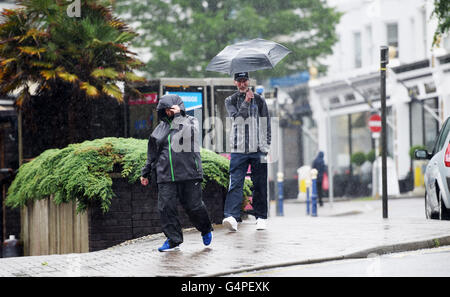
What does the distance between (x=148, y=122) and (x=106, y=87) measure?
97 cm

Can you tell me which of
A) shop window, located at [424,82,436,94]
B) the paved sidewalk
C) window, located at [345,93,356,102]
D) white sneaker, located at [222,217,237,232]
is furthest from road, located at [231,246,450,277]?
window, located at [345,93,356,102]

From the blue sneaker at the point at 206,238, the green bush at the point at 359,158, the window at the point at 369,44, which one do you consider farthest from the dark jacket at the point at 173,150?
the window at the point at 369,44

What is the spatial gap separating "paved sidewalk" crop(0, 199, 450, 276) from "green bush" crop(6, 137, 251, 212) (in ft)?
2.42

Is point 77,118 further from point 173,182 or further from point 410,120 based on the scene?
point 410,120

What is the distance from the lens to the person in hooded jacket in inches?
386

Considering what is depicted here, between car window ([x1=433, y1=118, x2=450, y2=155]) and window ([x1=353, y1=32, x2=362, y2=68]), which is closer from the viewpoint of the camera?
car window ([x1=433, y1=118, x2=450, y2=155])

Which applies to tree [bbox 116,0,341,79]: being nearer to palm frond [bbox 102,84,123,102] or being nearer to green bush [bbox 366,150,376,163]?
green bush [bbox 366,150,376,163]

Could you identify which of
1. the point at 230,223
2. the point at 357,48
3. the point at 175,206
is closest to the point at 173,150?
the point at 175,206

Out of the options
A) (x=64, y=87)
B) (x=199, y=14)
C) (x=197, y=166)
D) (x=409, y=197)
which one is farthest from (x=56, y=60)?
(x=199, y=14)

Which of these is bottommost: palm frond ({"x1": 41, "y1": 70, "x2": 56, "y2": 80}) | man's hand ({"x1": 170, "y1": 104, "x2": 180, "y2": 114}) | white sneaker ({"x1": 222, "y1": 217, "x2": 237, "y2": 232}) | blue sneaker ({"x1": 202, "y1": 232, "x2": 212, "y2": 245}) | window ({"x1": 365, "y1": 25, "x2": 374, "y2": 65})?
blue sneaker ({"x1": 202, "y1": 232, "x2": 212, "y2": 245})

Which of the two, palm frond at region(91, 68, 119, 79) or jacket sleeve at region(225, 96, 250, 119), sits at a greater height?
palm frond at region(91, 68, 119, 79)

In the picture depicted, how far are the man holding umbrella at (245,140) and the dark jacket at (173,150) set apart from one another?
1215mm

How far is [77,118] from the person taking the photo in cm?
1580
